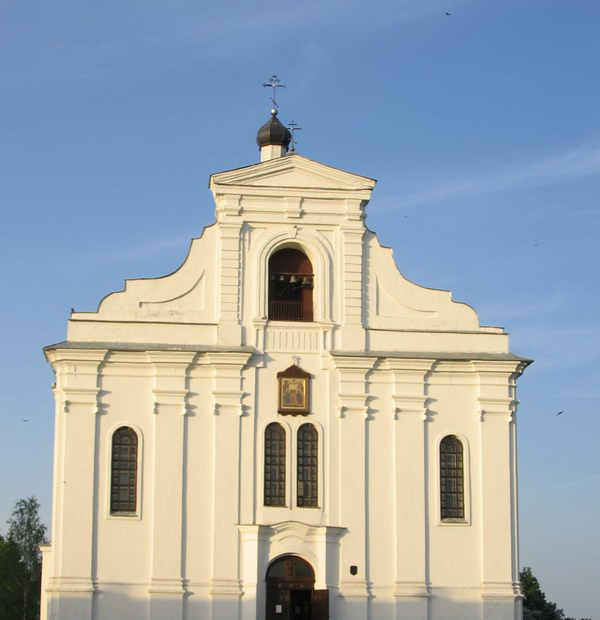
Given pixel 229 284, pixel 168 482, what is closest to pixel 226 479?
pixel 168 482

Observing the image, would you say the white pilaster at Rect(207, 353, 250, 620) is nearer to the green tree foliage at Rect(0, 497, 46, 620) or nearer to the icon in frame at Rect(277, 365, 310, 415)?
the icon in frame at Rect(277, 365, 310, 415)

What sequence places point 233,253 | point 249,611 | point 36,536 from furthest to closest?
point 36,536 < point 233,253 < point 249,611

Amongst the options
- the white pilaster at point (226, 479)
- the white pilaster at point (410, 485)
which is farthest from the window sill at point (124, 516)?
the white pilaster at point (410, 485)

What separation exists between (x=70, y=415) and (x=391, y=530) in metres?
7.74

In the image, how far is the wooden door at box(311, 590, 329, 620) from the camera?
2902 cm

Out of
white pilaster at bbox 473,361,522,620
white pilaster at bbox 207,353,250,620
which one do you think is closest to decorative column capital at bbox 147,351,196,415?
white pilaster at bbox 207,353,250,620

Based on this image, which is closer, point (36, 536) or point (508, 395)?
point (508, 395)

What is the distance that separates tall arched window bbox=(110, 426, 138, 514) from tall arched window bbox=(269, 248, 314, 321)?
4574mm

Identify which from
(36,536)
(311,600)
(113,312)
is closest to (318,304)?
(113,312)

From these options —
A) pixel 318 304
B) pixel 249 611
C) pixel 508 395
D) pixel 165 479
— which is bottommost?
pixel 249 611

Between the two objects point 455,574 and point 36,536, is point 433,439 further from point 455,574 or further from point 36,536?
point 36,536

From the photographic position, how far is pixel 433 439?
30719 millimetres

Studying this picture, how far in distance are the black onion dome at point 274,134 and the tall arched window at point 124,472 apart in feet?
30.2

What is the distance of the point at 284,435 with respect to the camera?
30.3 meters
